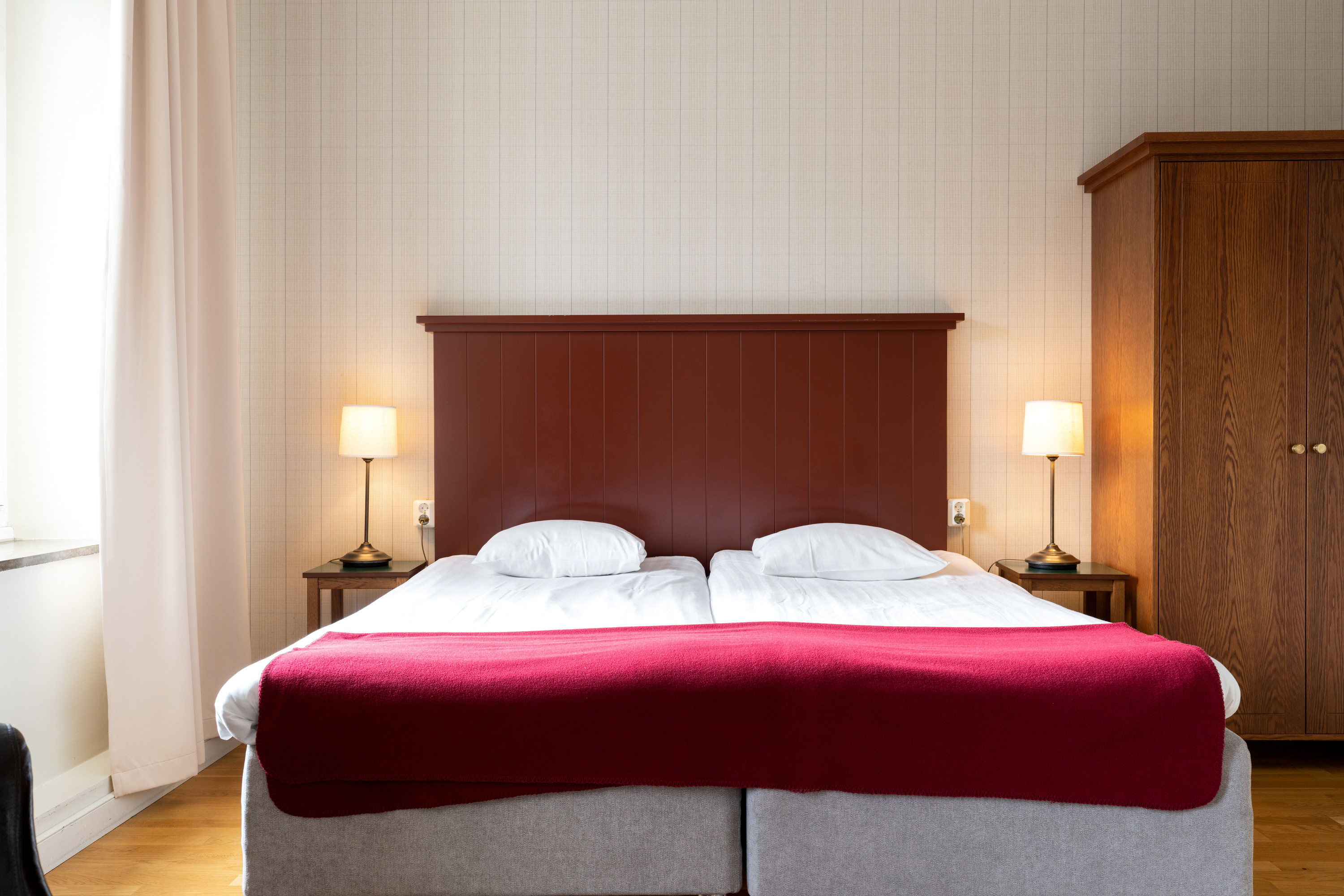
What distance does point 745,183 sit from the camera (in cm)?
291

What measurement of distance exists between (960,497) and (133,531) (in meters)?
2.67

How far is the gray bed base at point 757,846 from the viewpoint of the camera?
1424mm

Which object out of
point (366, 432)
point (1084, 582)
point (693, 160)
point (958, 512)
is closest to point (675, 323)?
point (693, 160)

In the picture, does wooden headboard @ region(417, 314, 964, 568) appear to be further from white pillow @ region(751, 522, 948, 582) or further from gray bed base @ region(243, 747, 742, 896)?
gray bed base @ region(243, 747, 742, 896)

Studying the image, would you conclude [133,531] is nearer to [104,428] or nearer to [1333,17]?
[104,428]

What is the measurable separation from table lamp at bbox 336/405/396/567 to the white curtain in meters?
0.36

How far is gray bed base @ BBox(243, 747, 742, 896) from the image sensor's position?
1.45m

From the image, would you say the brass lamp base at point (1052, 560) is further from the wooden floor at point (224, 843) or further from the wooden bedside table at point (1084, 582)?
the wooden floor at point (224, 843)

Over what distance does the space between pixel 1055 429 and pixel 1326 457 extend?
771 mm

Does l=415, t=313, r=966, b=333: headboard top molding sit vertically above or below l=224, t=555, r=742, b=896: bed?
above

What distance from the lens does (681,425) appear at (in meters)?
2.86

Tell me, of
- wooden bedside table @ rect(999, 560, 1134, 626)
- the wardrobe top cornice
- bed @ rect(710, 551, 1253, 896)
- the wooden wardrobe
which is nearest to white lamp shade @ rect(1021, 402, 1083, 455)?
the wooden wardrobe

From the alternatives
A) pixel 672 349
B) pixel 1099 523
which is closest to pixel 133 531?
Result: pixel 672 349

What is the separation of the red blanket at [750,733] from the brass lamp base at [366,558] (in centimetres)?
123
